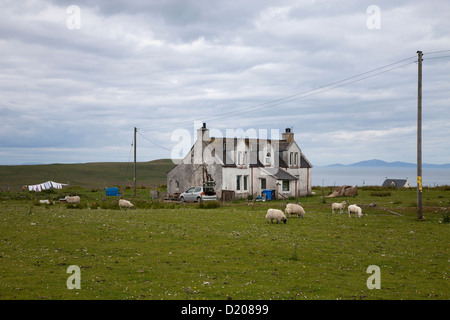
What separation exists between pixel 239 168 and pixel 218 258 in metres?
44.1

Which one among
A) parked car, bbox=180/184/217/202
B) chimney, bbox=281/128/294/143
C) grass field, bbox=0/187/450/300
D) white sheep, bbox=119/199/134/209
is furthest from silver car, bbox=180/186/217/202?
grass field, bbox=0/187/450/300

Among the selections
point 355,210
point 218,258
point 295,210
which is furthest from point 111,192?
point 218,258

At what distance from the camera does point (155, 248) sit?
65.6 feet

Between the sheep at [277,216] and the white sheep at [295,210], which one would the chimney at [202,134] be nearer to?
the white sheep at [295,210]

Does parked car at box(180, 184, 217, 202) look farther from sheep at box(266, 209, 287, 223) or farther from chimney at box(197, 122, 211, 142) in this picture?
sheep at box(266, 209, 287, 223)

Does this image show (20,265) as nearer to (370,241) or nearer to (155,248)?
(155,248)

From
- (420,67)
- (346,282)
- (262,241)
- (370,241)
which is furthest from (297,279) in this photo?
(420,67)

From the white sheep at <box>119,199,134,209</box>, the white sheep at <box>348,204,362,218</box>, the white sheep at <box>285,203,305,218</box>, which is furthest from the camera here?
the white sheep at <box>119,199,134,209</box>

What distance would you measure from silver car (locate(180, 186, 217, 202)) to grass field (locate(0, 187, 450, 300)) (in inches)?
996

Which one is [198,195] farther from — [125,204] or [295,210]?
Result: [295,210]

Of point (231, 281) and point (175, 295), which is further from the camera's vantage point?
point (231, 281)

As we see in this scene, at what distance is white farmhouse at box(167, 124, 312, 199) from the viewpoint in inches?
2409

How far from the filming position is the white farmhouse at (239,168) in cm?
6118

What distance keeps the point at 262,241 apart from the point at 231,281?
25.8 ft
